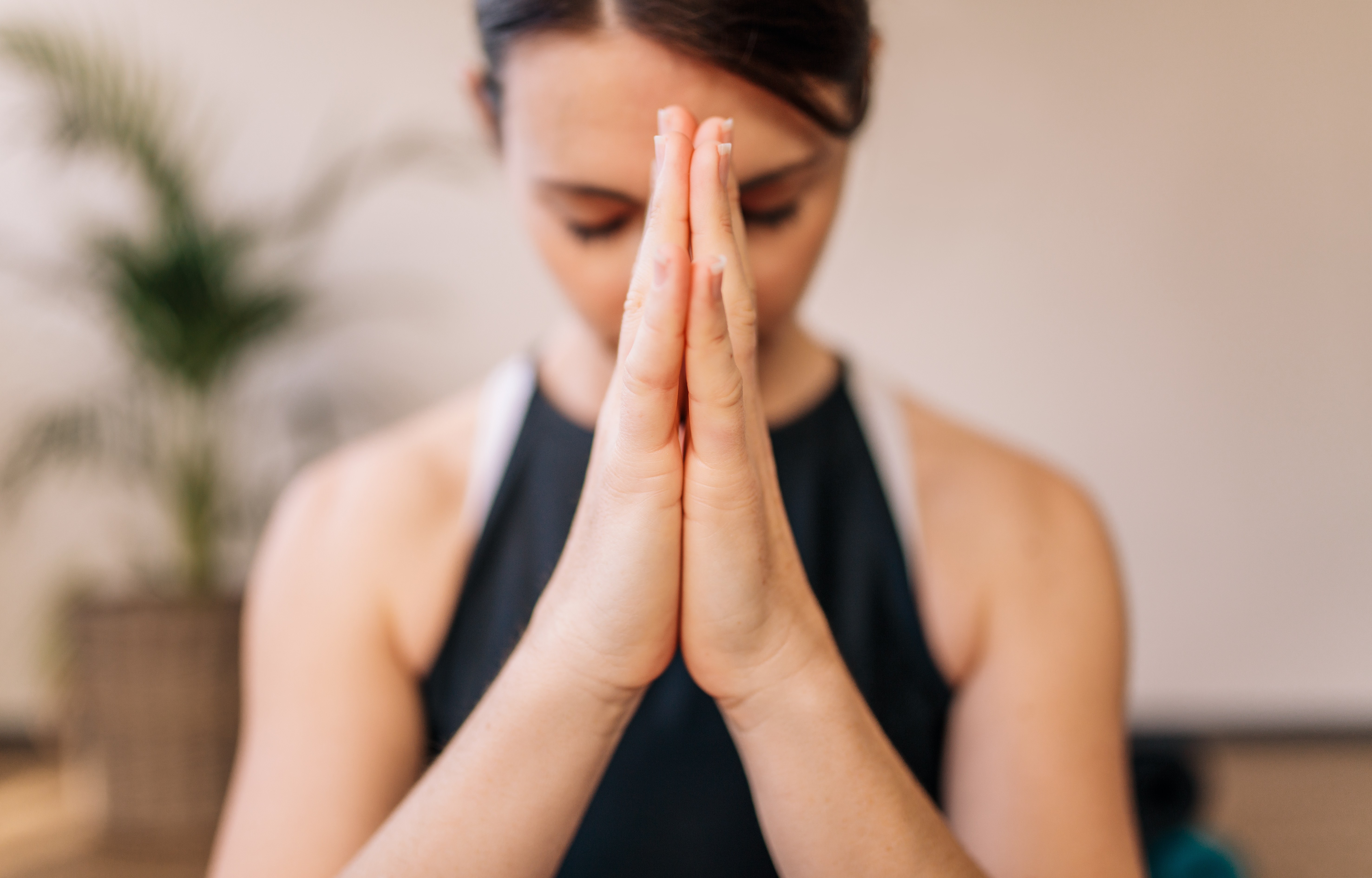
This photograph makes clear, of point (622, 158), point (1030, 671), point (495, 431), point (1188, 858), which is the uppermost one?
point (622, 158)

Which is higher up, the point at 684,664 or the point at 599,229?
the point at 599,229

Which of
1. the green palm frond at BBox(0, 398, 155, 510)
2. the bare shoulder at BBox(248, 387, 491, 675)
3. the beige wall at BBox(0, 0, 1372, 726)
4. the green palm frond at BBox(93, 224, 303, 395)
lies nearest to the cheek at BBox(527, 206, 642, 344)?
the bare shoulder at BBox(248, 387, 491, 675)

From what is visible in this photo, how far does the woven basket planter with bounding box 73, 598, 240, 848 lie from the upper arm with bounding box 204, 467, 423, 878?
3.82 feet

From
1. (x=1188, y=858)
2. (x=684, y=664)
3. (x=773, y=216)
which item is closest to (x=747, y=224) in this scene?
(x=773, y=216)

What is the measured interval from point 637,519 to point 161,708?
5.54 ft

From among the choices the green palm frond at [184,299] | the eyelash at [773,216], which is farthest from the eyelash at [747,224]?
the green palm frond at [184,299]

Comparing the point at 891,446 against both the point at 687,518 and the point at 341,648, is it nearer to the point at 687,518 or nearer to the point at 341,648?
the point at 687,518

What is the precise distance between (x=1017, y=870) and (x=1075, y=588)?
235 millimetres

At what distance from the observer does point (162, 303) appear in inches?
74.4

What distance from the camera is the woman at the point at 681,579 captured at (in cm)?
59

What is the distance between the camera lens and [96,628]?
73.9 inches

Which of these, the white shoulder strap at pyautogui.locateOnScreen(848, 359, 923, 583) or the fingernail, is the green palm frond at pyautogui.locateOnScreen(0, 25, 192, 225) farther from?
the fingernail

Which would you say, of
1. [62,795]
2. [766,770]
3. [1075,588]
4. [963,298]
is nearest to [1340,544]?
[963,298]

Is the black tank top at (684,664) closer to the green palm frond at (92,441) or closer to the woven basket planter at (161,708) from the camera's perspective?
the woven basket planter at (161,708)
